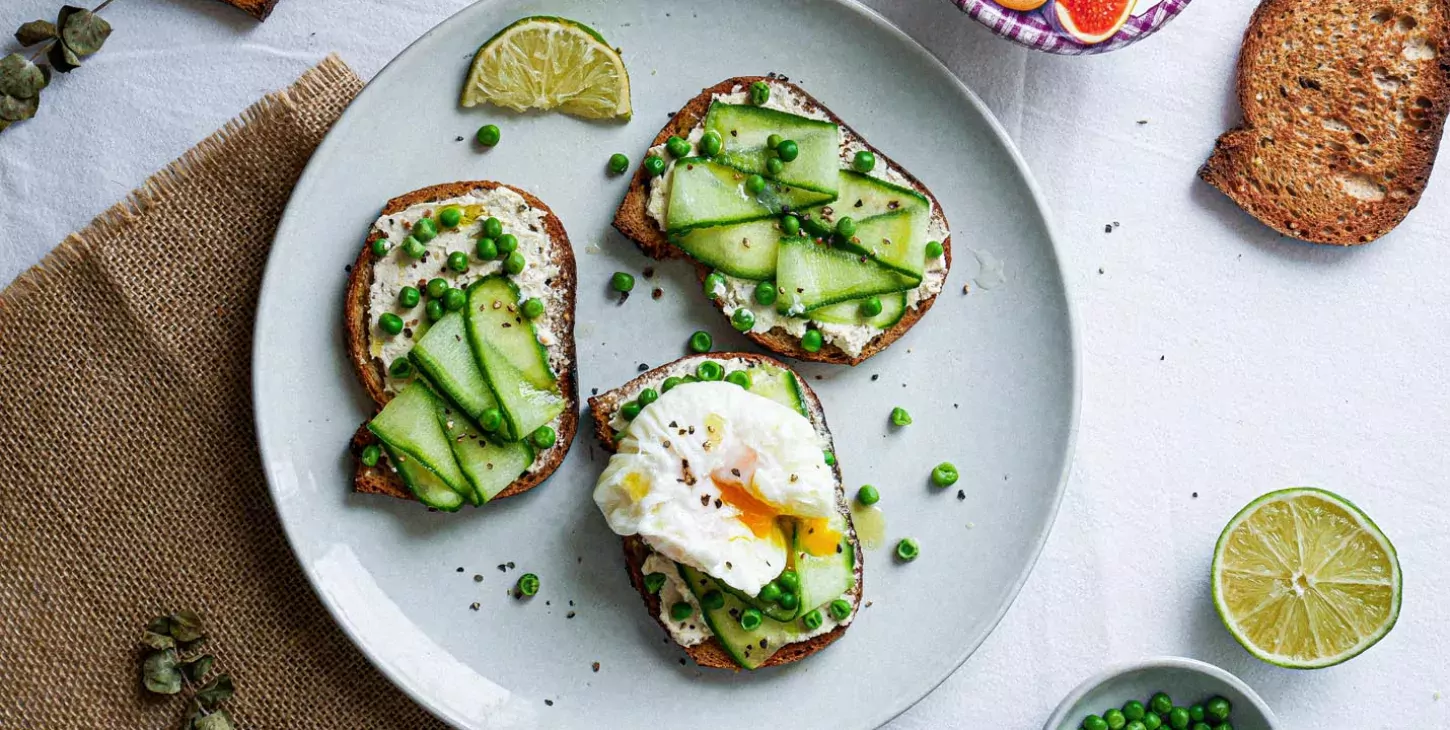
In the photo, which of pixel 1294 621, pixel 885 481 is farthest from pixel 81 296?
pixel 1294 621

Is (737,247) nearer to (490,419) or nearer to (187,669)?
(490,419)

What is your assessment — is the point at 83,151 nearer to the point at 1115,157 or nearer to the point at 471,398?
the point at 471,398

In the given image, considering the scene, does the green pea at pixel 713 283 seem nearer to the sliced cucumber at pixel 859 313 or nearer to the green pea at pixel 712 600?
the sliced cucumber at pixel 859 313

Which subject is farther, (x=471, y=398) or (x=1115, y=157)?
(x=1115, y=157)

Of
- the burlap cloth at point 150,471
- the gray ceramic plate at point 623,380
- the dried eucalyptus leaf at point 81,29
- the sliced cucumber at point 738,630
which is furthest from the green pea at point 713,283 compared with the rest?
the dried eucalyptus leaf at point 81,29

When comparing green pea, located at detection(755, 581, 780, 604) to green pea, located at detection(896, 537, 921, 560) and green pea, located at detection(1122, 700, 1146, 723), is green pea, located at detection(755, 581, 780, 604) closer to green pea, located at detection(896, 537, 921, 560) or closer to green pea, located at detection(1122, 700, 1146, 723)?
green pea, located at detection(896, 537, 921, 560)

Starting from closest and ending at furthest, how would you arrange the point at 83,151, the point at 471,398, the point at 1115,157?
1. the point at 471,398
2. the point at 83,151
3. the point at 1115,157

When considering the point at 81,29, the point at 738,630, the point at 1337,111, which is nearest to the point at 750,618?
the point at 738,630

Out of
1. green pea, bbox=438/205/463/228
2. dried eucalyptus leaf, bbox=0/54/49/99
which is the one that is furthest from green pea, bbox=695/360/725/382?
dried eucalyptus leaf, bbox=0/54/49/99
